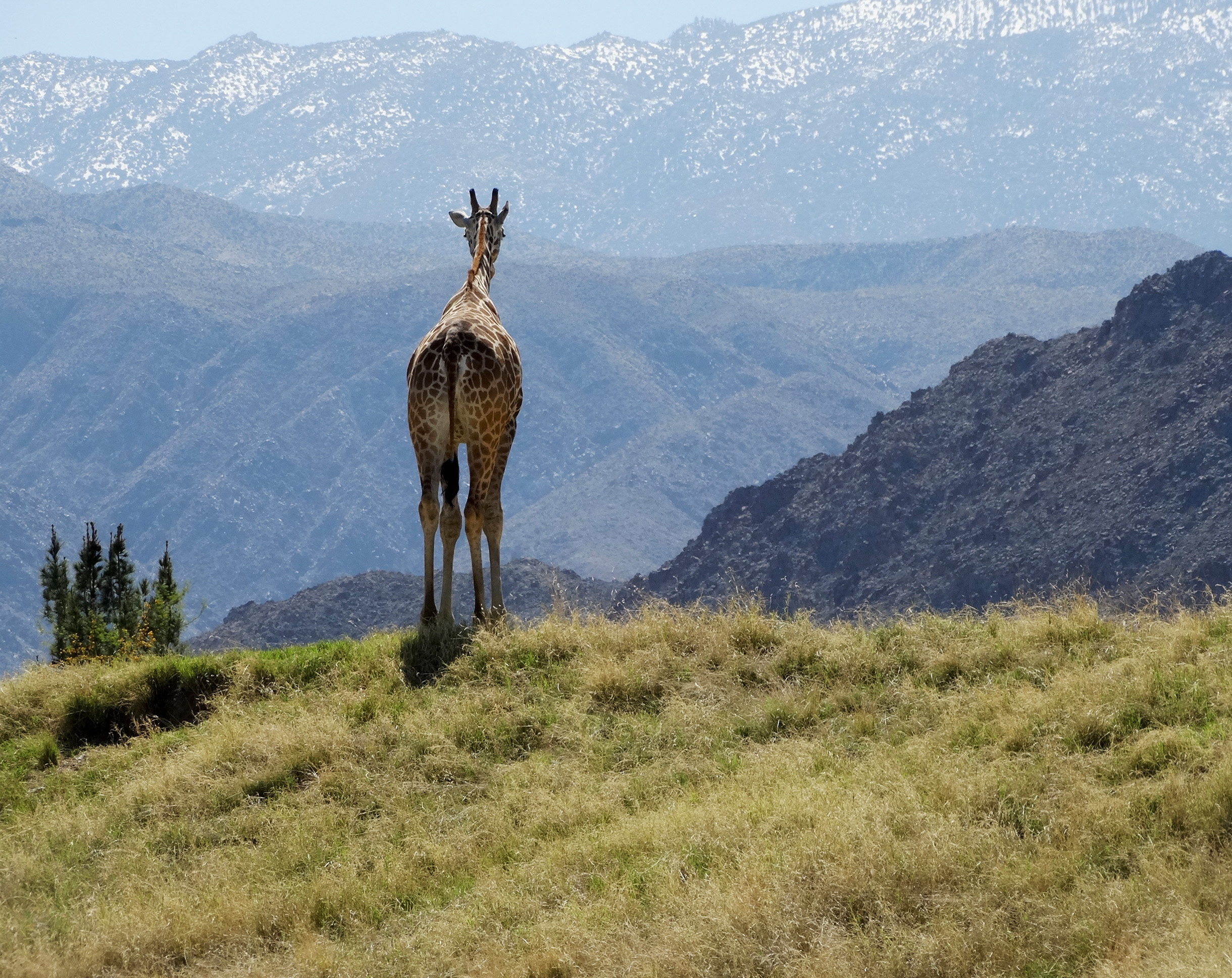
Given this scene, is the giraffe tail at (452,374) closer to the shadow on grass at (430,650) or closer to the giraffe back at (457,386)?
the giraffe back at (457,386)

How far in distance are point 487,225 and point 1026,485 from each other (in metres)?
103

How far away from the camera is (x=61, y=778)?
36.4 feet

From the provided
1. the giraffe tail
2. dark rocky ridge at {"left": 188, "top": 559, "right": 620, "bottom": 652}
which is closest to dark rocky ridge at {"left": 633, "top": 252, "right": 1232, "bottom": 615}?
dark rocky ridge at {"left": 188, "top": 559, "right": 620, "bottom": 652}

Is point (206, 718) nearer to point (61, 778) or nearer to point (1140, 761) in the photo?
point (61, 778)

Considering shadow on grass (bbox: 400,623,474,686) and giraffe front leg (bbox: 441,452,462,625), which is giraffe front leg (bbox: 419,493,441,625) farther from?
shadow on grass (bbox: 400,623,474,686)

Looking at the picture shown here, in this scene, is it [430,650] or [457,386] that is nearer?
[430,650]

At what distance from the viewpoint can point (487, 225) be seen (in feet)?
54.0

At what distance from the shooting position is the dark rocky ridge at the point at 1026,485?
3839 inches

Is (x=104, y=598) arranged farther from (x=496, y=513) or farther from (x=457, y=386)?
(x=457, y=386)

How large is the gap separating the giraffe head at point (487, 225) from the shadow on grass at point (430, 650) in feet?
15.7

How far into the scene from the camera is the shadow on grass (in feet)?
Result: 40.2

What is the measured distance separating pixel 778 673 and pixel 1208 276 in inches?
4682

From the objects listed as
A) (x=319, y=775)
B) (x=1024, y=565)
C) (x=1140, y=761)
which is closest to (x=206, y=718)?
(x=319, y=775)

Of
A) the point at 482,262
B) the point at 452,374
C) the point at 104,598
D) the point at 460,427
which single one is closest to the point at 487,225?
the point at 482,262
